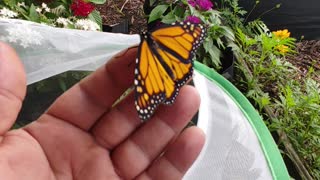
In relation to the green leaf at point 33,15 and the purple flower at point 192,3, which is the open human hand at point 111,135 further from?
the purple flower at point 192,3

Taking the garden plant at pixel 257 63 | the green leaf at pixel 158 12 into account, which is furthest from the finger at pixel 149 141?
the green leaf at pixel 158 12

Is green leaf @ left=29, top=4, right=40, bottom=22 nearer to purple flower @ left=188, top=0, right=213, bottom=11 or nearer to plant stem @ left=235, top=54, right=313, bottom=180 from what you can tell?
purple flower @ left=188, top=0, right=213, bottom=11

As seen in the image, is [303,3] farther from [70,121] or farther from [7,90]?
[7,90]

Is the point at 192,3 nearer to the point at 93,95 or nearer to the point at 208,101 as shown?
the point at 208,101

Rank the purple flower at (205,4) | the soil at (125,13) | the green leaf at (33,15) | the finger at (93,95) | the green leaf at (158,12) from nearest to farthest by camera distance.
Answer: the finger at (93,95), the green leaf at (33,15), the purple flower at (205,4), the green leaf at (158,12), the soil at (125,13)

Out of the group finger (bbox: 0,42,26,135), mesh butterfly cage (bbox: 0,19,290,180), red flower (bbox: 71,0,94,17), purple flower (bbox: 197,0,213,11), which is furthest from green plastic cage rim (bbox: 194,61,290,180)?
purple flower (bbox: 197,0,213,11)
